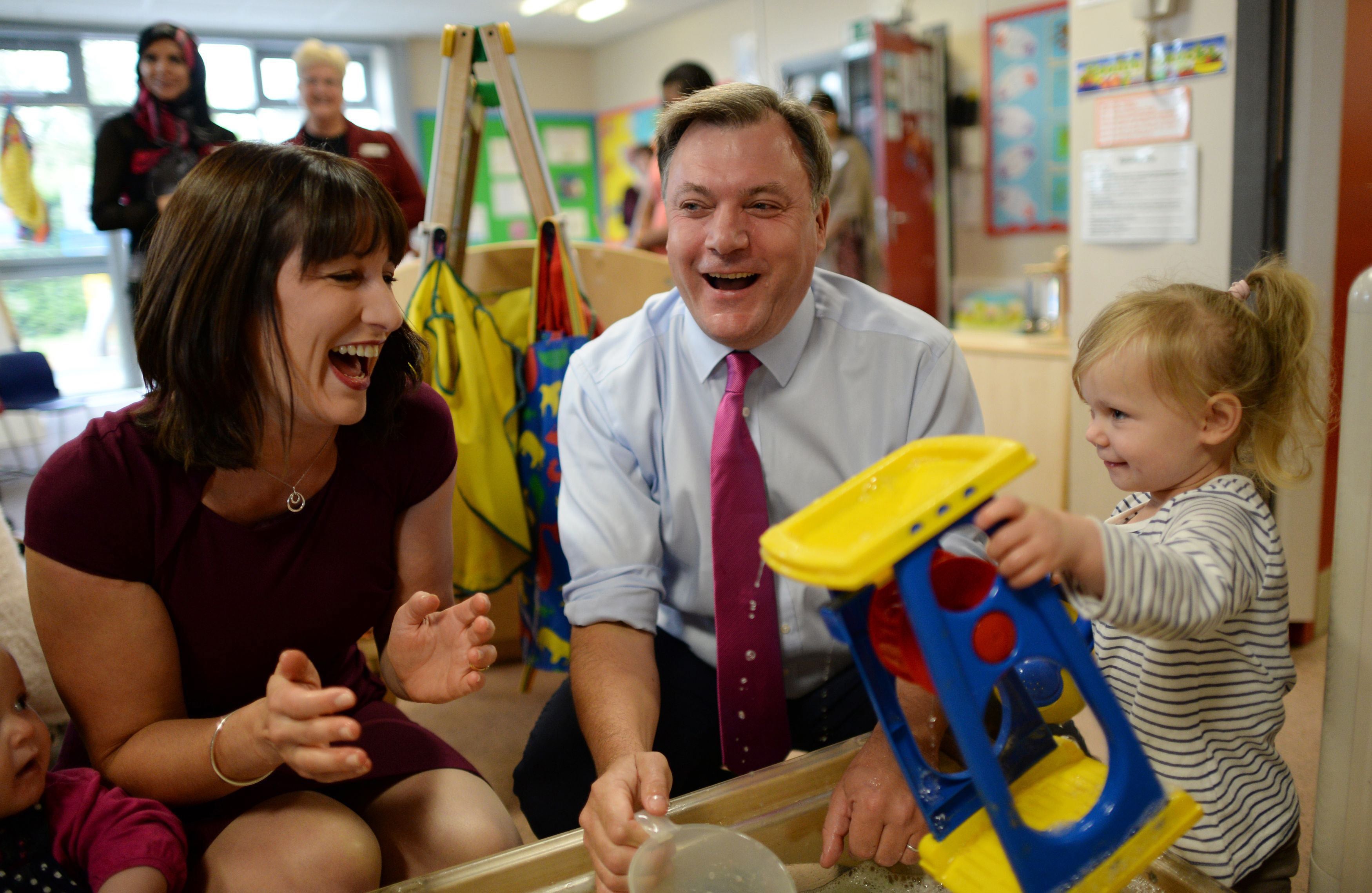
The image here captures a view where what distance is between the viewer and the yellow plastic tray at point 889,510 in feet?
2.09

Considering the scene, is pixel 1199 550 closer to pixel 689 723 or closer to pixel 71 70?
pixel 689 723

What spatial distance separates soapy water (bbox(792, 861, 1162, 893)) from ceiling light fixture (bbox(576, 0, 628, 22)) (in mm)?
7486

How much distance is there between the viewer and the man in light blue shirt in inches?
51.9

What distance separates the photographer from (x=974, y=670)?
0.68 meters

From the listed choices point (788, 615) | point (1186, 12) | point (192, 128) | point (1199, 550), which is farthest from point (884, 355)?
point (192, 128)

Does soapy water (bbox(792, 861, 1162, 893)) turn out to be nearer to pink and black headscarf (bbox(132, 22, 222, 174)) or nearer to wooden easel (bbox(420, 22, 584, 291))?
wooden easel (bbox(420, 22, 584, 291))

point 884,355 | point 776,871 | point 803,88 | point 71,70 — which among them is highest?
point 71,70

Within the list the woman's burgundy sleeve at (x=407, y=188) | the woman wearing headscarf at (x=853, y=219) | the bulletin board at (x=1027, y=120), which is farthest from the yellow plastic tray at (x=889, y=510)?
the bulletin board at (x=1027, y=120)

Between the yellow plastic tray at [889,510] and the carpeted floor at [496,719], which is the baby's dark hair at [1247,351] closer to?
the yellow plastic tray at [889,510]

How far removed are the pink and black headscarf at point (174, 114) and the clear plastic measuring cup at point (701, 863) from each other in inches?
104

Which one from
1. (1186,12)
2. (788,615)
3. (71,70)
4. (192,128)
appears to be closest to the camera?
(788,615)

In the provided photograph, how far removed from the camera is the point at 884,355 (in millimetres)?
1404

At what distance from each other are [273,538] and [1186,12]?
98.3 inches

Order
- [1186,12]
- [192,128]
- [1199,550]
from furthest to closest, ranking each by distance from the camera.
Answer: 1. [192,128]
2. [1186,12]
3. [1199,550]
